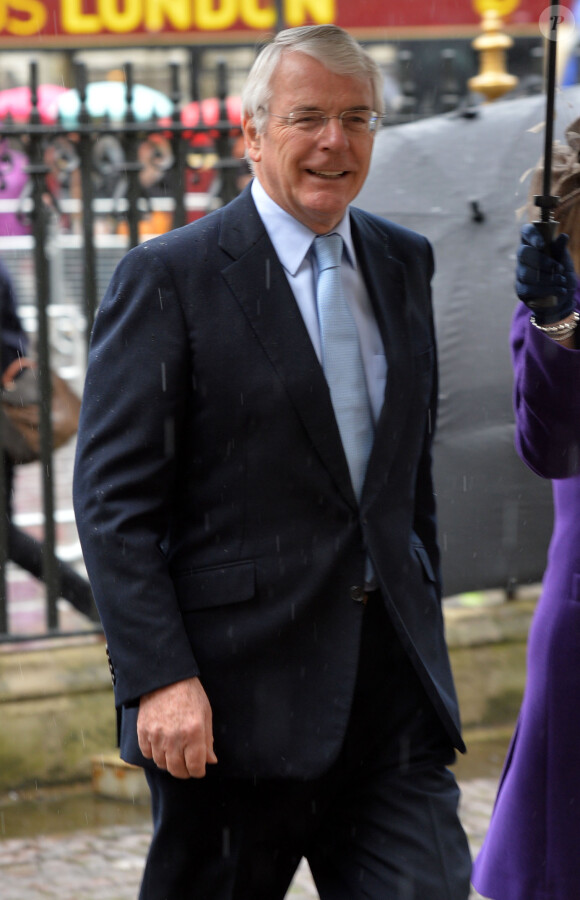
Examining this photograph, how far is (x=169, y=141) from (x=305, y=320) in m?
2.78

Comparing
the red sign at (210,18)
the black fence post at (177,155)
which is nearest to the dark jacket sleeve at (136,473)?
the black fence post at (177,155)

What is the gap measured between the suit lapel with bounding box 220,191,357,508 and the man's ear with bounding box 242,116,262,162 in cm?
14

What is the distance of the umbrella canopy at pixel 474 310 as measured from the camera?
500 cm

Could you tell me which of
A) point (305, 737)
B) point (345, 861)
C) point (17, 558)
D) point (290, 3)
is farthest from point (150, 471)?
point (290, 3)

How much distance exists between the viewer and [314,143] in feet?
8.65

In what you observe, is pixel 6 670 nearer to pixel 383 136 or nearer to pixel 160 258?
pixel 383 136

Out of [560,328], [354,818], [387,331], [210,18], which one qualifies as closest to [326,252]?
[387,331]

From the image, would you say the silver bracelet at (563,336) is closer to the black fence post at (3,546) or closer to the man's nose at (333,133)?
the man's nose at (333,133)

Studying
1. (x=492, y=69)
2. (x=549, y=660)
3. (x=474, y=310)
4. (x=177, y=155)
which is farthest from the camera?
(x=492, y=69)

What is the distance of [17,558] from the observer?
5730mm

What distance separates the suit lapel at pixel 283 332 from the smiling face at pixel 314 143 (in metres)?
0.12

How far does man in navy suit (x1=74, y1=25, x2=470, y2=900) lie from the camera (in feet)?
8.42

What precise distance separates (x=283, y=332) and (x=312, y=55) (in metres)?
0.51

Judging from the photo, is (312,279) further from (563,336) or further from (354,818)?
(354,818)
